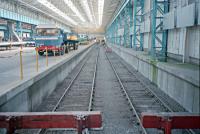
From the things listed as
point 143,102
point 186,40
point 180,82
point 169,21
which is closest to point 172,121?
point 180,82

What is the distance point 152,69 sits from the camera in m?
15.2

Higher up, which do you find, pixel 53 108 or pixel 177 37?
pixel 177 37

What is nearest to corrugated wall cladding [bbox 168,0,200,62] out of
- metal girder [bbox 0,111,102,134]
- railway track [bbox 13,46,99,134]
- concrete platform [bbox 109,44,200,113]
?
concrete platform [bbox 109,44,200,113]

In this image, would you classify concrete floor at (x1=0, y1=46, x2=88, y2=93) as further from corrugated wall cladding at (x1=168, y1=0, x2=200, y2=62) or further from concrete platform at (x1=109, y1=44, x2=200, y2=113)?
corrugated wall cladding at (x1=168, y1=0, x2=200, y2=62)

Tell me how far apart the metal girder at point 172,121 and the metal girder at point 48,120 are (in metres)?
0.97

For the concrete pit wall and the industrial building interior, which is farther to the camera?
the concrete pit wall

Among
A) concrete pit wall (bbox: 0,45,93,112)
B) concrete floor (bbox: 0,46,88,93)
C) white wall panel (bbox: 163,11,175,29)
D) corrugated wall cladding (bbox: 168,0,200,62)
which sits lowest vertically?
concrete pit wall (bbox: 0,45,93,112)

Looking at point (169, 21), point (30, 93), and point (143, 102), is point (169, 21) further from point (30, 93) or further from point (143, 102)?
point (30, 93)

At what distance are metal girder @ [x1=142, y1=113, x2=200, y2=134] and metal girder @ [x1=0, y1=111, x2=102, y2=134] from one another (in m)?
0.97

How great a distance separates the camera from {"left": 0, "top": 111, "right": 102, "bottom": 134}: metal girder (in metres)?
4.96

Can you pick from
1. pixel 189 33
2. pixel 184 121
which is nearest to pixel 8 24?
pixel 189 33

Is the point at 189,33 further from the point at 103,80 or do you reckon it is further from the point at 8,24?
the point at 8,24

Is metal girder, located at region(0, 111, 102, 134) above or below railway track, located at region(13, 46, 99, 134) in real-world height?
above

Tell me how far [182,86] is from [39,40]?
17.4 m
